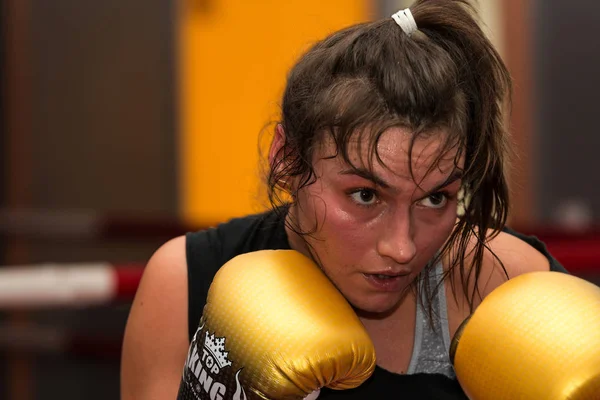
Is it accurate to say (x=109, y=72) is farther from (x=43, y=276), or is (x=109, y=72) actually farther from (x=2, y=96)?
(x=43, y=276)

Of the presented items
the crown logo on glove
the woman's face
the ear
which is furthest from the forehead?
the crown logo on glove

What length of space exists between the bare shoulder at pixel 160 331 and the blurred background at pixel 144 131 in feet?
5.51

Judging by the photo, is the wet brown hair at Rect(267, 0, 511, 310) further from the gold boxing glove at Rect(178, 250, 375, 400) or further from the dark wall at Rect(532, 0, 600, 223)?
the dark wall at Rect(532, 0, 600, 223)

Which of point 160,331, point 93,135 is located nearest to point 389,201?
point 160,331

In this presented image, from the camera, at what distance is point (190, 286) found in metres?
1.21

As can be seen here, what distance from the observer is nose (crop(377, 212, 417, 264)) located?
1.01 meters

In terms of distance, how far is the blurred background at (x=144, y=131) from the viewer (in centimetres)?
307

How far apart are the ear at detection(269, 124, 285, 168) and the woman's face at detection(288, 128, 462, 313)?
63 mm

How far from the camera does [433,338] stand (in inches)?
47.3

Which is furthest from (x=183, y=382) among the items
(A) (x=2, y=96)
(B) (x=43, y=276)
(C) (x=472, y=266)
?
(A) (x=2, y=96)

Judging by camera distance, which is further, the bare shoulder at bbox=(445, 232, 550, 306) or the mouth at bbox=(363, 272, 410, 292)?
the bare shoulder at bbox=(445, 232, 550, 306)

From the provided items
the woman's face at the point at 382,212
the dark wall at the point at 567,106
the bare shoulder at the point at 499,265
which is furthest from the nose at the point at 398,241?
the dark wall at the point at 567,106

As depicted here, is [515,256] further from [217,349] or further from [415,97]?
→ [217,349]

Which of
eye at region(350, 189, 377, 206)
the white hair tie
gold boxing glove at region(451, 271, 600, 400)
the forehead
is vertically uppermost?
the white hair tie
